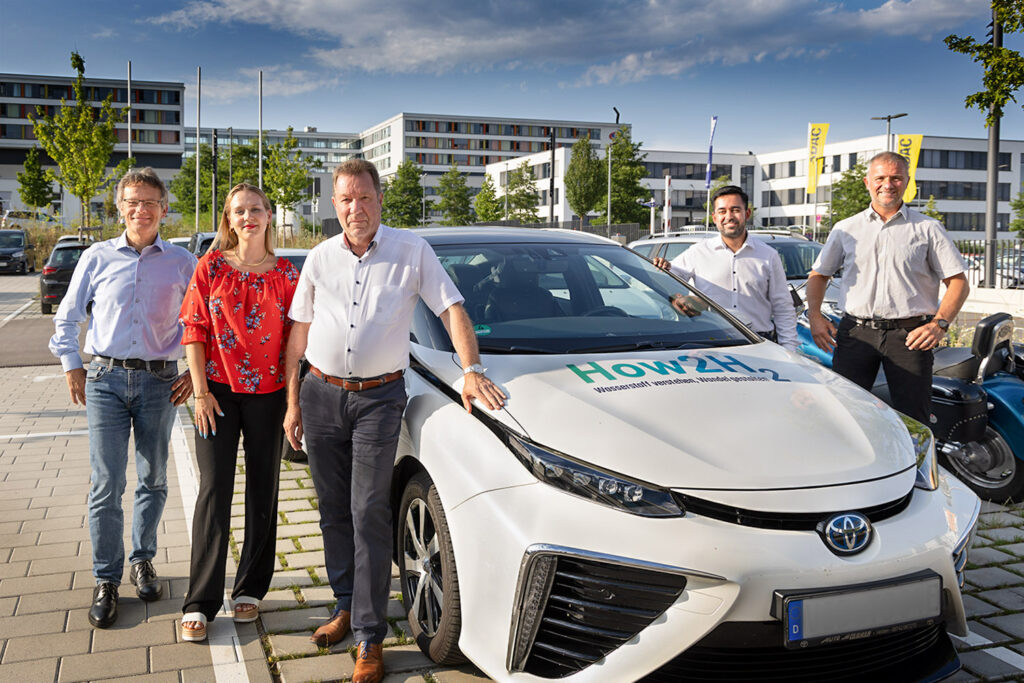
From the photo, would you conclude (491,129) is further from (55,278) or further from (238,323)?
(238,323)

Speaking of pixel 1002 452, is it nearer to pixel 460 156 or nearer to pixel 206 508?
pixel 206 508

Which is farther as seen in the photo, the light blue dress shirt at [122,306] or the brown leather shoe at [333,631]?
the light blue dress shirt at [122,306]

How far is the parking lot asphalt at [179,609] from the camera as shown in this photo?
11.3ft

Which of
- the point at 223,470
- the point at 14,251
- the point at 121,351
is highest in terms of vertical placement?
the point at 14,251

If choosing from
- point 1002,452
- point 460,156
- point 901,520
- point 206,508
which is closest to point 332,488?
point 206,508

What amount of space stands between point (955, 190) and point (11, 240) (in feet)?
265

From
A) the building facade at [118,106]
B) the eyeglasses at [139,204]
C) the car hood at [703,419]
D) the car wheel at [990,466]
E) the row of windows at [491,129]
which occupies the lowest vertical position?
the car wheel at [990,466]

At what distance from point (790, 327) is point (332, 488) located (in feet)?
10.2

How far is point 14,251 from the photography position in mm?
35188

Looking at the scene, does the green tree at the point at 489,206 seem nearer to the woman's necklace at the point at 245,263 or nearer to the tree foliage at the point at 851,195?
the tree foliage at the point at 851,195

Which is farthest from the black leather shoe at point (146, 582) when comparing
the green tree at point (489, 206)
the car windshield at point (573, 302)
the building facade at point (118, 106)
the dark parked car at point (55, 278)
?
the building facade at point (118, 106)

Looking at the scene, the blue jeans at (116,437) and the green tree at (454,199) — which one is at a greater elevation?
the green tree at (454,199)

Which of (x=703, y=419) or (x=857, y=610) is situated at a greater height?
(x=703, y=419)

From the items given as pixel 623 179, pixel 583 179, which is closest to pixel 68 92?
pixel 583 179
